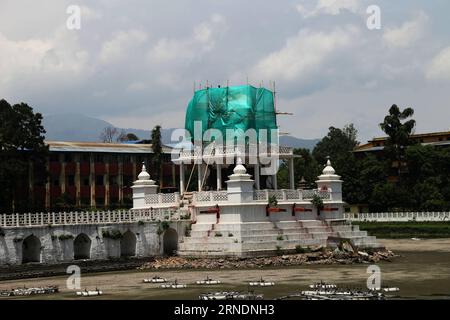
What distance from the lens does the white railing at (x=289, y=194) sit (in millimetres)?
57438

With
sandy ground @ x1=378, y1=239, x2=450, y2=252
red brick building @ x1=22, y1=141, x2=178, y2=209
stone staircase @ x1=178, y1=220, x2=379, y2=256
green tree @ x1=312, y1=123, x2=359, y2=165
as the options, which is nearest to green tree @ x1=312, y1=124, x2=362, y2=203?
green tree @ x1=312, y1=123, x2=359, y2=165

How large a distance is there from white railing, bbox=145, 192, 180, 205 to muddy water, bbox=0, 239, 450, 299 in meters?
9.23

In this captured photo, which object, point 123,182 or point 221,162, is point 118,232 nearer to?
point 221,162

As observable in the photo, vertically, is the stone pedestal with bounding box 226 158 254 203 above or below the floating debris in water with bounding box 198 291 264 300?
above

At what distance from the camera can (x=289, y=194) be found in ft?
195

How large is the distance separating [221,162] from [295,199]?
579 cm

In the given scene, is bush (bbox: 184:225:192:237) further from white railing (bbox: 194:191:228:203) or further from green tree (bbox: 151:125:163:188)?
green tree (bbox: 151:125:163:188)

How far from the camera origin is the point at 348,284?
41125 millimetres

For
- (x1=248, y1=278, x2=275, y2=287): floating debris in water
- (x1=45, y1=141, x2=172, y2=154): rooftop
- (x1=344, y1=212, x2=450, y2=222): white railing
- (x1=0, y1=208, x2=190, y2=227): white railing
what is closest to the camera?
(x1=248, y1=278, x2=275, y2=287): floating debris in water

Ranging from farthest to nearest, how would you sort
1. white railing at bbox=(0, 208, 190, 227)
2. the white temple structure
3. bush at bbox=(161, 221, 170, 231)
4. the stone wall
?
bush at bbox=(161, 221, 170, 231)
the white temple structure
white railing at bbox=(0, 208, 190, 227)
the stone wall

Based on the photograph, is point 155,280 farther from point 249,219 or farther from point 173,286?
point 249,219

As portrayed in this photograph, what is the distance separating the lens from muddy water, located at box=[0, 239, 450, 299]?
1545 inches

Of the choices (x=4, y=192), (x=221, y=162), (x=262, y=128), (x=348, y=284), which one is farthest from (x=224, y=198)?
(x=4, y=192)

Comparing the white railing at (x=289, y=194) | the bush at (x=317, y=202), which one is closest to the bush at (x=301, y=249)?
the white railing at (x=289, y=194)
